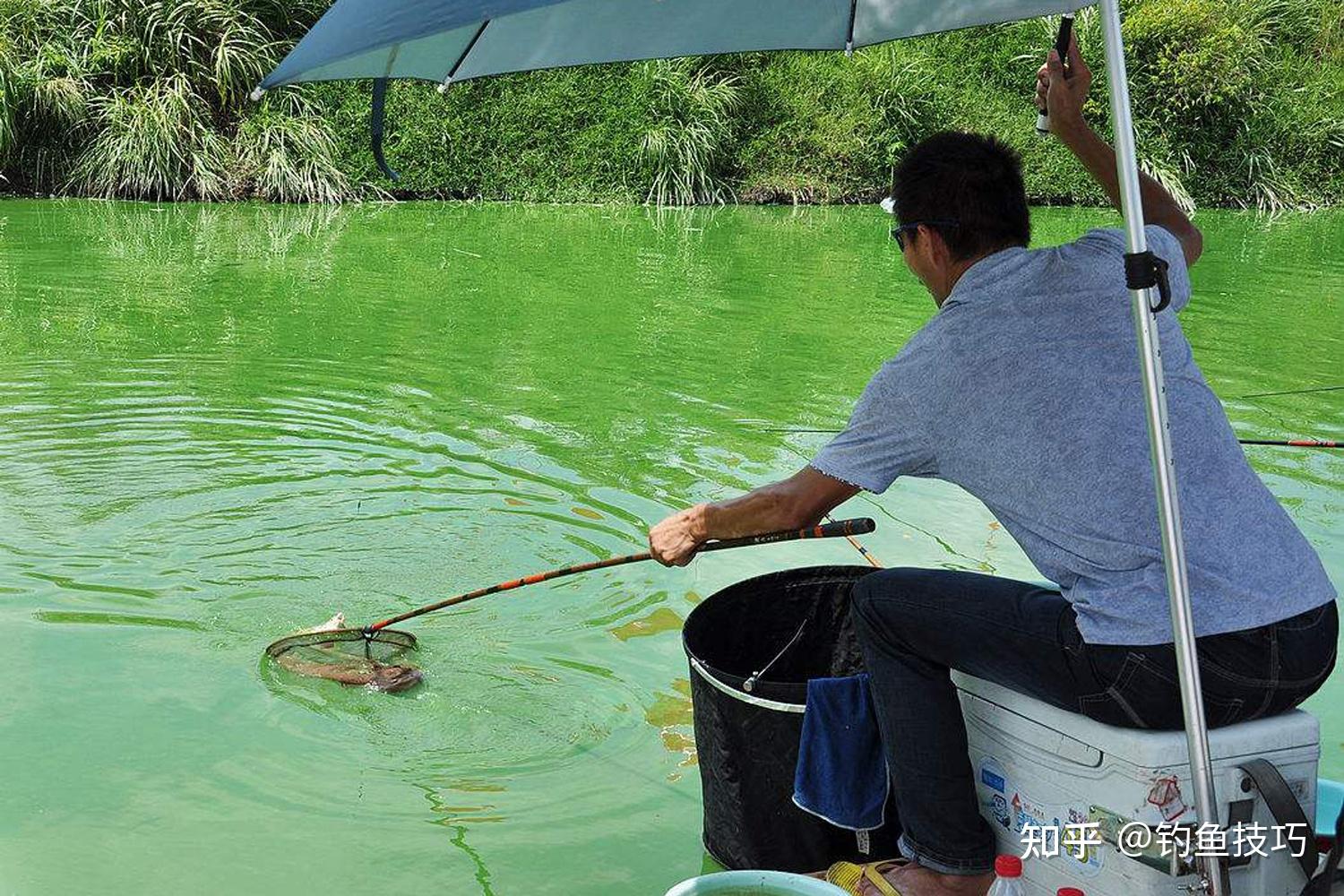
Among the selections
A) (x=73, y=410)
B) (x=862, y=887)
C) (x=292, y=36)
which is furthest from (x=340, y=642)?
(x=292, y=36)

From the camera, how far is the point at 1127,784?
7.34 feet

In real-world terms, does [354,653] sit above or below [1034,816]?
below

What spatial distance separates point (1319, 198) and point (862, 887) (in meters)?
21.2

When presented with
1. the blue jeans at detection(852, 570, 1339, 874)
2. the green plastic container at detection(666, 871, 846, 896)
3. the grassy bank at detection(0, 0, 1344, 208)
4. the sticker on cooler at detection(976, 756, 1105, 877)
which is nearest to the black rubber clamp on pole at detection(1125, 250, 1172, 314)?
the blue jeans at detection(852, 570, 1339, 874)

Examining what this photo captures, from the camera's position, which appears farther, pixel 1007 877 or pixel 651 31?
pixel 651 31

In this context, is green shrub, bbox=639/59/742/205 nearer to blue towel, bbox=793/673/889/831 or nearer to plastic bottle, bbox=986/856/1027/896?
blue towel, bbox=793/673/889/831

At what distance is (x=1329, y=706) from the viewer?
374 centimetres

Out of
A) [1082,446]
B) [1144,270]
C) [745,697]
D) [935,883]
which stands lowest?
[935,883]

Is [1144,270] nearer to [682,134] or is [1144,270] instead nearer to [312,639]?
[312,639]

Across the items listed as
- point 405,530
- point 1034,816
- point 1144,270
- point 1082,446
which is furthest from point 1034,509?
point 405,530

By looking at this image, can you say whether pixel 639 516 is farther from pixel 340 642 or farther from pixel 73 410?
pixel 73 410

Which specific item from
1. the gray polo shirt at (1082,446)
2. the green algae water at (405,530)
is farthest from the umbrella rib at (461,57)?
the green algae water at (405,530)

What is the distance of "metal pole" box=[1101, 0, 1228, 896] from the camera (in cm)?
207

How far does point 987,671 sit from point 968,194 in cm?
78
